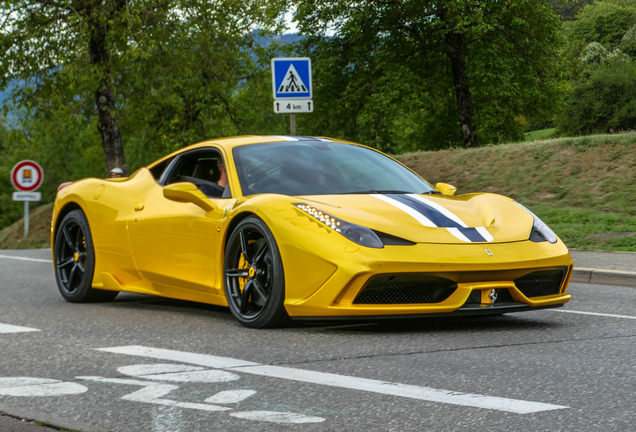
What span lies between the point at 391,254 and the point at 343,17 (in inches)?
1040

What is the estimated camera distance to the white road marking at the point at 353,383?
3203 mm

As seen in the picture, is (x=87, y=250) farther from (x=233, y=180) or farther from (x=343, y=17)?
(x=343, y=17)

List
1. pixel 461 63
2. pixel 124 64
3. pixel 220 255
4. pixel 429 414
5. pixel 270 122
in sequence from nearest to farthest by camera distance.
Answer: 1. pixel 429 414
2. pixel 220 255
3. pixel 124 64
4. pixel 461 63
5. pixel 270 122

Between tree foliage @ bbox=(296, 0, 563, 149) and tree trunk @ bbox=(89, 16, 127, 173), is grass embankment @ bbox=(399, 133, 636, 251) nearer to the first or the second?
tree trunk @ bbox=(89, 16, 127, 173)

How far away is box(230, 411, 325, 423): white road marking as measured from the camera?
305 centimetres

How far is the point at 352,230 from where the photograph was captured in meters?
4.85

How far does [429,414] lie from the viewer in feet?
10.1

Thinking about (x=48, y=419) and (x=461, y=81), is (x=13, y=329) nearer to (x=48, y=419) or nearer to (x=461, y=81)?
(x=48, y=419)

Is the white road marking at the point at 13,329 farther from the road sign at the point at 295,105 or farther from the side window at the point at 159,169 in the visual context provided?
the road sign at the point at 295,105

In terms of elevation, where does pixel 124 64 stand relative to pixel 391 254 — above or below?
above

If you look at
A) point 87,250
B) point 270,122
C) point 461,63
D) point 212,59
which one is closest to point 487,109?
point 461,63

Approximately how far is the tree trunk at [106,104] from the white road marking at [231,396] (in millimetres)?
16227

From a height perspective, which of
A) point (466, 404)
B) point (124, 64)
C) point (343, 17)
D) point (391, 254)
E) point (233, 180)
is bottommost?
point (466, 404)

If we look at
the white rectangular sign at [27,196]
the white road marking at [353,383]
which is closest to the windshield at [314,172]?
the white road marking at [353,383]
